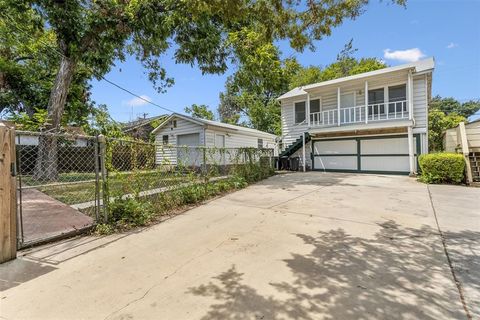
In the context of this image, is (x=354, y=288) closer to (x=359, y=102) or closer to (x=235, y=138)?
(x=359, y=102)

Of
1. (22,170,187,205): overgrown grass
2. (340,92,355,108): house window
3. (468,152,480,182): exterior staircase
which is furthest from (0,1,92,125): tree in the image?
(468,152,480,182): exterior staircase

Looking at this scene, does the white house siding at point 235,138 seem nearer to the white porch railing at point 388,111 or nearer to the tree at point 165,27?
the tree at point 165,27

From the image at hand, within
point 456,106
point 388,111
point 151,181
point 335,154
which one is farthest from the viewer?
point 456,106

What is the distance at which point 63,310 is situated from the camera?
223cm

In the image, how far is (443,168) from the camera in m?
9.41

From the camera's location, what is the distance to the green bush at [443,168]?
9177 millimetres

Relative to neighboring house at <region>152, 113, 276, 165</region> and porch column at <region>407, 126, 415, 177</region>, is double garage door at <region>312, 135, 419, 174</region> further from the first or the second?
neighboring house at <region>152, 113, 276, 165</region>

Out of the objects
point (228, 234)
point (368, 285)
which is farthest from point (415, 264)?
point (228, 234)

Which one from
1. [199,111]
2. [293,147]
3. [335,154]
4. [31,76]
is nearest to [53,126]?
[31,76]

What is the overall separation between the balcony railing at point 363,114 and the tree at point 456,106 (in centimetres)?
3735

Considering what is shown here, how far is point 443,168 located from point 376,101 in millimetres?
5272

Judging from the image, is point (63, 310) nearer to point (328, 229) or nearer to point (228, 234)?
point (228, 234)

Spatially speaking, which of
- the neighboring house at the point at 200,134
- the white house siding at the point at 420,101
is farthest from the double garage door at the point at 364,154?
the neighboring house at the point at 200,134

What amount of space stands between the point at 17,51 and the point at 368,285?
21031 millimetres
